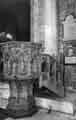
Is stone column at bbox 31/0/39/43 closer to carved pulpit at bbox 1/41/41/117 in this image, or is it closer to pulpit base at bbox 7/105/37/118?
carved pulpit at bbox 1/41/41/117

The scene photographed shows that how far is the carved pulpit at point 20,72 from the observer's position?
6.50ft

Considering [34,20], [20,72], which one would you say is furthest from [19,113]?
[34,20]

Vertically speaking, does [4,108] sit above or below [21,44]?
below

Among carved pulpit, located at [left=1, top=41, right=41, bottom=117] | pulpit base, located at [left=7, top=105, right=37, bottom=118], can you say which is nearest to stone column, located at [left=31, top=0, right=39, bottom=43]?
carved pulpit, located at [left=1, top=41, right=41, bottom=117]

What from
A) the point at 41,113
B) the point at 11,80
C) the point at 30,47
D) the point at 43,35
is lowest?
the point at 41,113

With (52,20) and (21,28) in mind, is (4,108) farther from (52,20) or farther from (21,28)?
(52,20)

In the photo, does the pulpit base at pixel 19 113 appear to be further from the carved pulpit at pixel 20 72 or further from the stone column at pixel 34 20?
the stone column at pixel 34 20

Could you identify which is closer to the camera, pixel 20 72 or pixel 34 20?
pixel 20 72

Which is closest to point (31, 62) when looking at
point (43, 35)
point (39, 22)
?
point (43, 35)

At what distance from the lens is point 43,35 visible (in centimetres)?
414

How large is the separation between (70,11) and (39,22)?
0.97 m

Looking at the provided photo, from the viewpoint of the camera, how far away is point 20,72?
6.52 feet

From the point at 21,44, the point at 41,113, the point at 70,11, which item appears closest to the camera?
the point at 21,44

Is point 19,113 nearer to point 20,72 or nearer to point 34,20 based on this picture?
point 20,72
